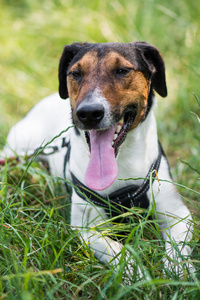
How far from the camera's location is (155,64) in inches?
117

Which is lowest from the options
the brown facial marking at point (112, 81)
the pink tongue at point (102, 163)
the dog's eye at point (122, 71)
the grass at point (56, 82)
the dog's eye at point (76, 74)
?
the grass at point (56, 82)

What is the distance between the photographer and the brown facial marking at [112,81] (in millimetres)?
2527

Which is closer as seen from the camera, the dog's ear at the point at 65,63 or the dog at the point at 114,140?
the dog at the point at 114,140

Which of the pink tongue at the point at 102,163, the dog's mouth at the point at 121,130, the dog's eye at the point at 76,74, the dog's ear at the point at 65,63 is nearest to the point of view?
the pink tongue at the point at 102,163

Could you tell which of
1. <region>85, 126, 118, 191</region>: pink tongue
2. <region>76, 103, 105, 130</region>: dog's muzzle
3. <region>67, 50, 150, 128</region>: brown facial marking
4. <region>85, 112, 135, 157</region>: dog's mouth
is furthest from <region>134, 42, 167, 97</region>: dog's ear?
<region>76, 103, 105, 130</region>: dog's muzzle

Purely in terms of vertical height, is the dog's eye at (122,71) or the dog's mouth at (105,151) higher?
the dog's eye at (122,71)

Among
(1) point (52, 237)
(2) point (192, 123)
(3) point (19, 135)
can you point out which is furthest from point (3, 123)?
(1) point (52, 237)

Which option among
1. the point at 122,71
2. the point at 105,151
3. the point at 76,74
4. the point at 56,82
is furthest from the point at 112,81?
the point at 56,82

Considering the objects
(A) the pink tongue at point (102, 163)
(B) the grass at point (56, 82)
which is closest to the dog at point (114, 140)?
(A) the pink tongue at point (102, 163)

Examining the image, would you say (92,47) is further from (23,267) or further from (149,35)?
(149,35)

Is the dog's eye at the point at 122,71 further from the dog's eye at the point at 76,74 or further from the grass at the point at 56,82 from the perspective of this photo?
the grass at the point at 56,82

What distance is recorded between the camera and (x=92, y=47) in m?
2.81

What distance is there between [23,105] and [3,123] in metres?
0.92

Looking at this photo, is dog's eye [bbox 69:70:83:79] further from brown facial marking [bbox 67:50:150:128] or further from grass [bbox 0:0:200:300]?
grass [bbox 0:0:200:300]
